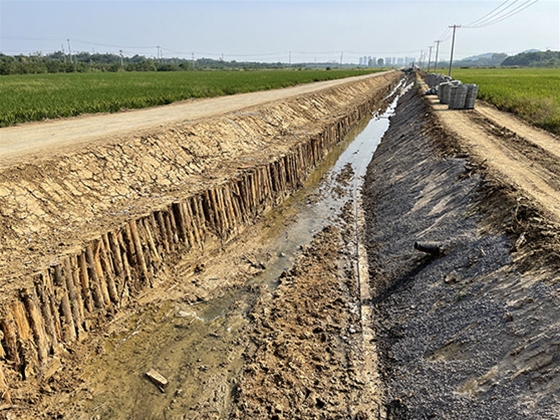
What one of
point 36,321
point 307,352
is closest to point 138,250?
point 36,321

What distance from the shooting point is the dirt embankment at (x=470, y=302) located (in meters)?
5.16

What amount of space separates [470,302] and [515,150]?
10.2 meters

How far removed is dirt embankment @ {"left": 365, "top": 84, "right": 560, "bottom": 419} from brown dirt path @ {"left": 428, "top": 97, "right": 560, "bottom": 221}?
350mm

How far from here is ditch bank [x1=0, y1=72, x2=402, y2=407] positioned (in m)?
6.72

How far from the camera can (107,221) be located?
30.7 ft

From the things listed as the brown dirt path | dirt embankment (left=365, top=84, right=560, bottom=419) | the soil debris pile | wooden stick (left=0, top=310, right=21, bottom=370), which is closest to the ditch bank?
wooden stick (left=0, top=310, right=21, bottom=370)

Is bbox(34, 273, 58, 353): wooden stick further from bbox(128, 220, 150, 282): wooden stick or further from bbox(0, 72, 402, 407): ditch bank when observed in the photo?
bbox(128, 220, 150, 282): wooden stick

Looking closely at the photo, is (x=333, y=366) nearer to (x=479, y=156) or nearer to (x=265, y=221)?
(x=265, y=221)

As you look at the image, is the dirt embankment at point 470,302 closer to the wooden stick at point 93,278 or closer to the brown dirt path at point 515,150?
the brown dirt path at point 515,150

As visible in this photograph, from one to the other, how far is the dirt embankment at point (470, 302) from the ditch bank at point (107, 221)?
15.8 ft

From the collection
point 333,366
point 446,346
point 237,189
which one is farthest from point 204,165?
point 446,346

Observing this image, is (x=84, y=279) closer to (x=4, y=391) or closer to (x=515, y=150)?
(x=4, y=391)

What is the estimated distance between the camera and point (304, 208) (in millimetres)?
15453

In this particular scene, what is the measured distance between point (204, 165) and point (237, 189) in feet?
8.16
